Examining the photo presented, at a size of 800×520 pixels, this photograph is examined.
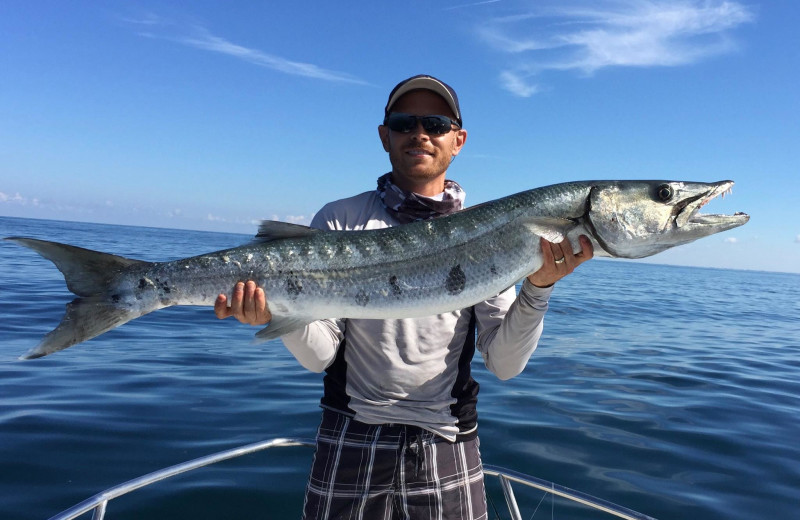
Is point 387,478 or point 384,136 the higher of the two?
point 384,136

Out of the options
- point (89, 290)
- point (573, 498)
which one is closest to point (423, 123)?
point (89, 290)

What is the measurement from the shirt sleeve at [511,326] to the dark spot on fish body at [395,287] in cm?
74

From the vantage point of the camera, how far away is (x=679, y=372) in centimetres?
1220

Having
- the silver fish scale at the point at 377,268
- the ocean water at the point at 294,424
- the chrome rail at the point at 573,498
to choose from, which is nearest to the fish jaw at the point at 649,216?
the silver fish scale at the point at 377,268

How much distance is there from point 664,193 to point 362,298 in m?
2.45

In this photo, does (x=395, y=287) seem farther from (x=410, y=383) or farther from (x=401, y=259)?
(x=410, y=383)

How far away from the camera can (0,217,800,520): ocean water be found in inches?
232

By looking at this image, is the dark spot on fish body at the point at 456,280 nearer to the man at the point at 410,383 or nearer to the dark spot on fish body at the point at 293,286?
the man at the point at 410,383

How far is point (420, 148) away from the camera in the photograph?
3.99 meters

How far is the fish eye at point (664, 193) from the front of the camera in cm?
389

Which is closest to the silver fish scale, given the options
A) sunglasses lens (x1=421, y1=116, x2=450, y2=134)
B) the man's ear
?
sunglasses lens (x1=421, y1=116, x2=450, y2=134)

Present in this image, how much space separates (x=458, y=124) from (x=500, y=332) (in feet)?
5.70

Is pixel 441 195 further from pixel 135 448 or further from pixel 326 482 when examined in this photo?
pixel 135 448

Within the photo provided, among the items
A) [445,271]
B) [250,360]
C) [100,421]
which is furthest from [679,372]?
[100,421]
